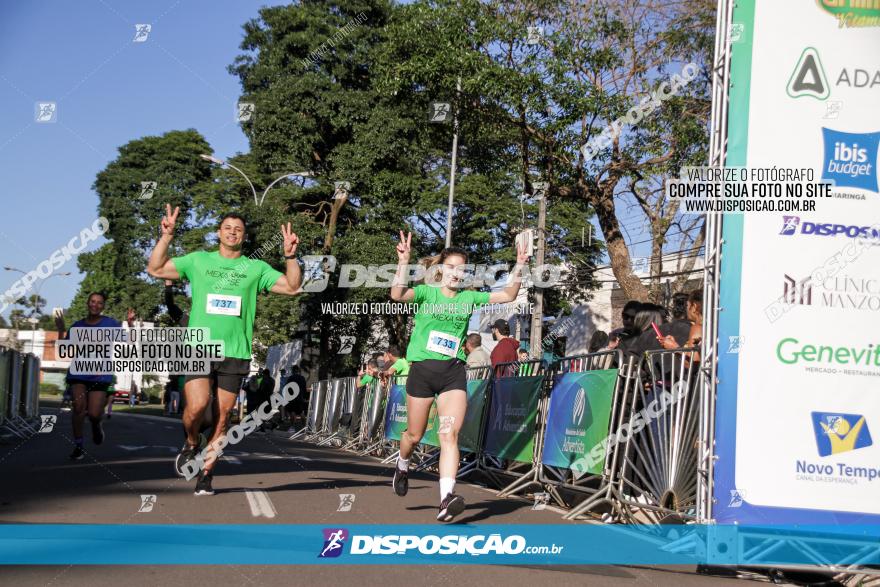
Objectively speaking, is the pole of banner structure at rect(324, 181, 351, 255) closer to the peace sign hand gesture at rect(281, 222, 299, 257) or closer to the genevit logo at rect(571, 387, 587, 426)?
the genevit logo at rect(571, 387, 587, 426)

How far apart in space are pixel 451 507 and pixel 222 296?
2668mm

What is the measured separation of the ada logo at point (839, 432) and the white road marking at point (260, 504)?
3.78 metres

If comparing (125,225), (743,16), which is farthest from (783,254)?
(125,225)

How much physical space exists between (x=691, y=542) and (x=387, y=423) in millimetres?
10986

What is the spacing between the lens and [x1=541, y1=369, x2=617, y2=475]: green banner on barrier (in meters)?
8.41

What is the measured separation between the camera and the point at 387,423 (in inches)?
667

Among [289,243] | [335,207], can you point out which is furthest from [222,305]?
[335,207]

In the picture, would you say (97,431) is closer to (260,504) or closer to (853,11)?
(260,504)

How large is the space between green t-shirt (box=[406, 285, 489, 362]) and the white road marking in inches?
64.5

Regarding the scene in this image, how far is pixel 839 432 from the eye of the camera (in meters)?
6.15

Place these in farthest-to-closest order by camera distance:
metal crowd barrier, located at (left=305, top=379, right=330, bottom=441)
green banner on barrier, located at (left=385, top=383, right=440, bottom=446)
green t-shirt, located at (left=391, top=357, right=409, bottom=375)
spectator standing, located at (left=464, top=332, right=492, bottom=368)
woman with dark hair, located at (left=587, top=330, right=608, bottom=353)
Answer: metal crowd barrier, located at (left=305, top=379, right=330, bottom=441)
green t-shirt, located at (left=391, top=357, right=409, bottom=375)
green banner on barrier, located at (left=385, top=383, right=440, bottom=446)
spectator standing, located at (left=464, top=332, right=492, bottom=368)
woman with dark hair, located at (left=587, top=330, right=608, bottom=353)

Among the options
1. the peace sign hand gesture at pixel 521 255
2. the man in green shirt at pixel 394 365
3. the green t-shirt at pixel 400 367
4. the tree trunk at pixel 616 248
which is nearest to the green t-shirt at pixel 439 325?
the peace sign hand gesture at pixel 521 255

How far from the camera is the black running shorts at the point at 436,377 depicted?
802 cm

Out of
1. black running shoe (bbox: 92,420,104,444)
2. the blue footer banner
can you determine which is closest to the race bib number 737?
the blue footer banner
